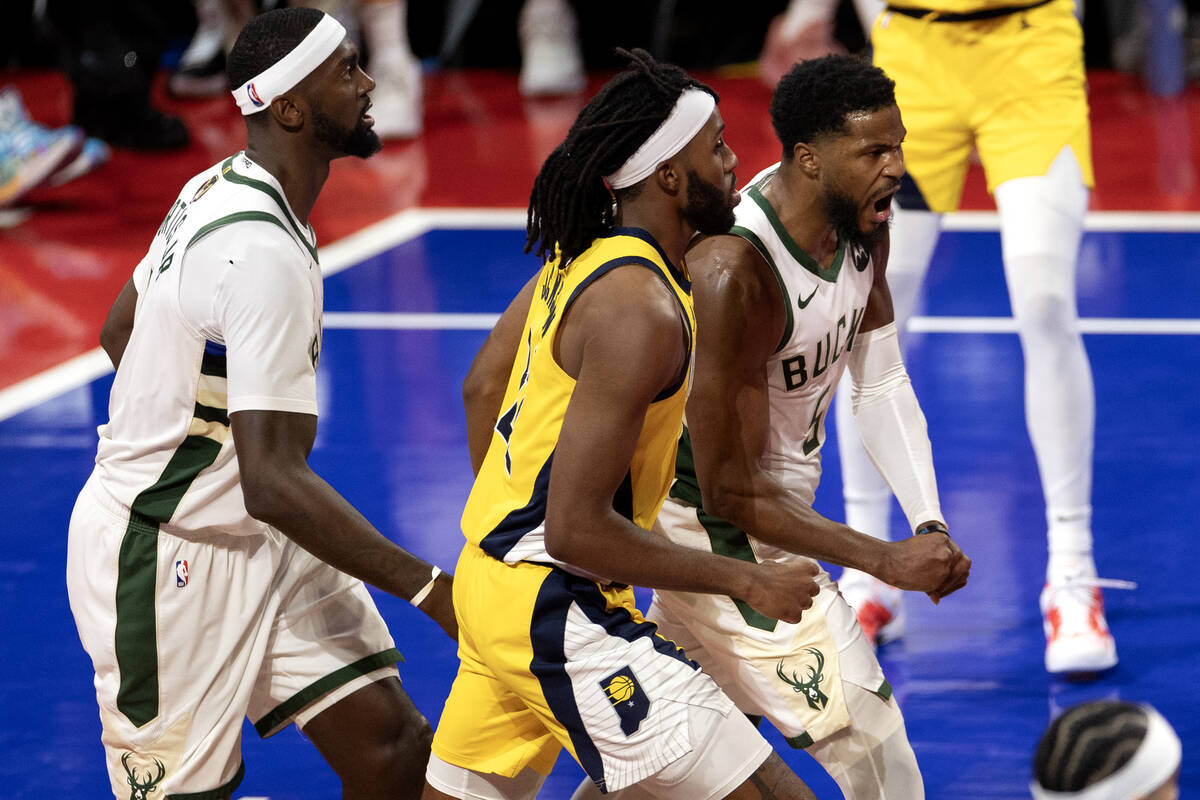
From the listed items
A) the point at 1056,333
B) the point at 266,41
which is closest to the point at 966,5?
the point at 1056,333

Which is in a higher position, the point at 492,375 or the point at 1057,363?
the point at 492,375

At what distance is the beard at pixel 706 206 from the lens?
273 centimetres

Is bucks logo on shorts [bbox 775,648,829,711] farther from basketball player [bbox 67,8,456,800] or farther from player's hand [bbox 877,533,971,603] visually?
basketball player [bbox 67,8,456,800]

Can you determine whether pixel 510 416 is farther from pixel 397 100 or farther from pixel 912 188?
pixel 397 100

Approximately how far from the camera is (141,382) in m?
3.01

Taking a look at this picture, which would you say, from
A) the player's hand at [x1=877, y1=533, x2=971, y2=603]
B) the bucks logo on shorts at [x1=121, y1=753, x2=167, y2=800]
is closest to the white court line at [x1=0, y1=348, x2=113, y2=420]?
the bucks logo on shorts at [x1=121, y1=753, x2=167, y2=800]

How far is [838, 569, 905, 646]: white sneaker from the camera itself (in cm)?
438

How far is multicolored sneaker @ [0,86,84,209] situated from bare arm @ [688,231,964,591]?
666 centimetres

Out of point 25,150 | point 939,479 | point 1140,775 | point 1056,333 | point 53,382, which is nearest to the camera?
point 1140,775

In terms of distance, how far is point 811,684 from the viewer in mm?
3055

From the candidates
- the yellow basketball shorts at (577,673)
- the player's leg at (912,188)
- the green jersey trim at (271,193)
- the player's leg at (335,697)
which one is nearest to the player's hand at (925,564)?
the yellow basketball shorts at (577,673)

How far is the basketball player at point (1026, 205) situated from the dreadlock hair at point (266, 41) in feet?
6.38

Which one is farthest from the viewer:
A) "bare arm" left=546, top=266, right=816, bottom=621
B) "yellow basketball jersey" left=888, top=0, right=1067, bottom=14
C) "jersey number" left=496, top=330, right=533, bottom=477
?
"yellow basketball jersey" left=888, top=0, right=1067, bottom=14

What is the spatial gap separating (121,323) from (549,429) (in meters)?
1.02
